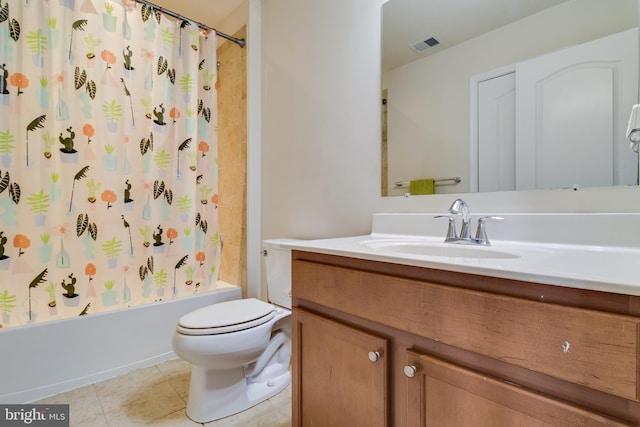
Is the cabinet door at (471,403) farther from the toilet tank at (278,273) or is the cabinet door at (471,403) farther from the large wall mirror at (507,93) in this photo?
the toilet tank at (278,273)

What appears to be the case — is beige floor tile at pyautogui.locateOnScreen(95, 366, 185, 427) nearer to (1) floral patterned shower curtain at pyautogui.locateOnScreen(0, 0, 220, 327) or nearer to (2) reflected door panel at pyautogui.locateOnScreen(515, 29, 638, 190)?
(1) floral patterned shower curtain at pyautogui.locateOnScreen(0, 0, 220, 327)

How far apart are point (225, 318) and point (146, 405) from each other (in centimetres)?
56

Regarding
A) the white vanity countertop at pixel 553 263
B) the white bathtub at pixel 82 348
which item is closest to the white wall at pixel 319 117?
the white vanity countertop at pixel 553 263

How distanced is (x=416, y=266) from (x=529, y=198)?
1.91 feet

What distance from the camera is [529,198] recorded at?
3.23 ft

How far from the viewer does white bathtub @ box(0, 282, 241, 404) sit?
52.9 inches

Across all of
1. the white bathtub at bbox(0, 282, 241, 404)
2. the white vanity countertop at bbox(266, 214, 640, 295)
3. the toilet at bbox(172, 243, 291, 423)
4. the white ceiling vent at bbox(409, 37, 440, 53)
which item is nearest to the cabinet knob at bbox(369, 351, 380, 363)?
the white vanity countertop at bbox(266, 214, 640, 295)

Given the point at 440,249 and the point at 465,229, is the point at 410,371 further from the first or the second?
the point at 465,229

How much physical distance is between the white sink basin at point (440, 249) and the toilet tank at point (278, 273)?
2.10 feet

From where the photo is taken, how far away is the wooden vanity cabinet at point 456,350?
449 millimetres

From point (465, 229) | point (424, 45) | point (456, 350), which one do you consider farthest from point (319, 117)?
point (456, 350)

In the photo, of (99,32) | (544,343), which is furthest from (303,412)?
(99,32)

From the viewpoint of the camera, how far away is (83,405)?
4.40 ft

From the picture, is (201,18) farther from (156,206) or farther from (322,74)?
(156,206)
